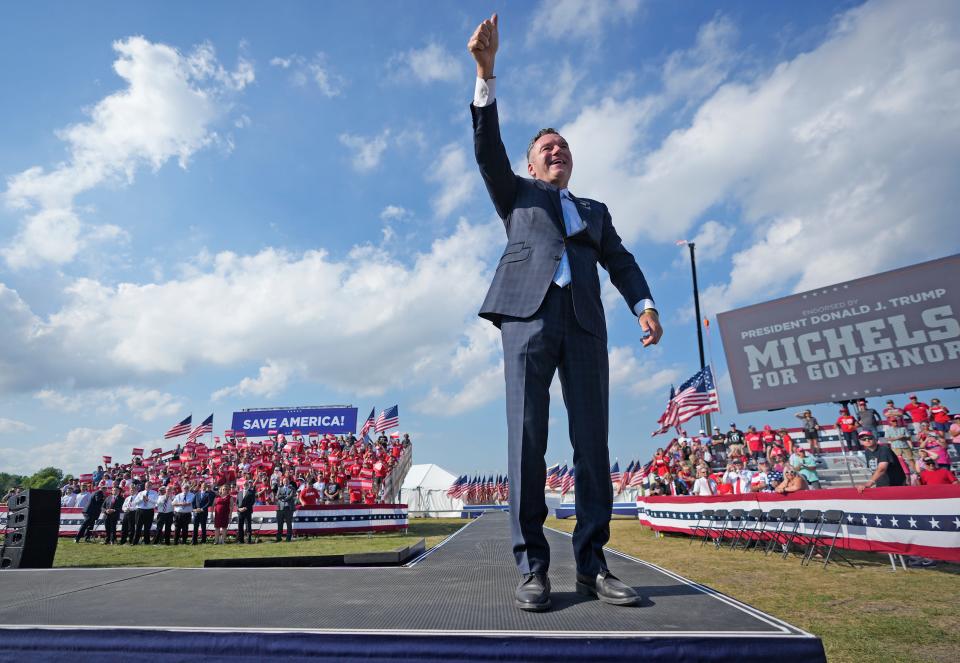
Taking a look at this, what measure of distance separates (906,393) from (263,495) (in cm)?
2106

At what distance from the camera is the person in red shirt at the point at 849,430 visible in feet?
47.6

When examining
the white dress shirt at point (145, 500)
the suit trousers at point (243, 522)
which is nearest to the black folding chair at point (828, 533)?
the suit trousers at point (243, 522)

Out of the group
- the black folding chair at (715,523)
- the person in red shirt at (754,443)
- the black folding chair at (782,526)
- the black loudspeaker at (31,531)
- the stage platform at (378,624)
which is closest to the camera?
the stage platform at (378,624)

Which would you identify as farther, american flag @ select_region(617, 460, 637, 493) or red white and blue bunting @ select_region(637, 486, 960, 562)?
american flag @ select_region(617, 460, 637, 493)

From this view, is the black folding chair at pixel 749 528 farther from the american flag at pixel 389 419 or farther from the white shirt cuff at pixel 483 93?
the american flag at pixel 389 419

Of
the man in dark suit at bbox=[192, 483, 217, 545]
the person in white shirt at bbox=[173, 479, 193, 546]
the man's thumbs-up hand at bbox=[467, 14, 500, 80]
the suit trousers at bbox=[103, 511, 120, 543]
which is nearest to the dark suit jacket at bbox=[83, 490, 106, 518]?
the suit trousers at bbox=[103, 511, 120, 543]

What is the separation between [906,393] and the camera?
52.5ft

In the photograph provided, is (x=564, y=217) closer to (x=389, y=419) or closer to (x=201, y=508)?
(x=201, y=508)

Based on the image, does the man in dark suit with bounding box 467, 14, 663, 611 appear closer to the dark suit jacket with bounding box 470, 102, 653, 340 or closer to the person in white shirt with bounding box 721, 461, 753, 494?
the dark suit jacket with bounding box 470, 102, 653, 340

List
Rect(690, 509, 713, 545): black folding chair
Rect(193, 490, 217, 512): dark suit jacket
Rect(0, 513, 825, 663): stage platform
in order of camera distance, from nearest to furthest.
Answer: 1. Rect(0, 513, 825, 663): stage platform
2. Rect(690, 509, 713, 545): black folding chair
3. Rect(193, 490, 217, 512): dark suit jacket

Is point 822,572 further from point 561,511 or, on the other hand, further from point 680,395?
point 561,511

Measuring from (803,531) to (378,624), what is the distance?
30.2 feet

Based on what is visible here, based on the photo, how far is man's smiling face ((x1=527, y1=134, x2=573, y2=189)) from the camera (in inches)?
95.5

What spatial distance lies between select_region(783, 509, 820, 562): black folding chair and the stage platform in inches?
288
